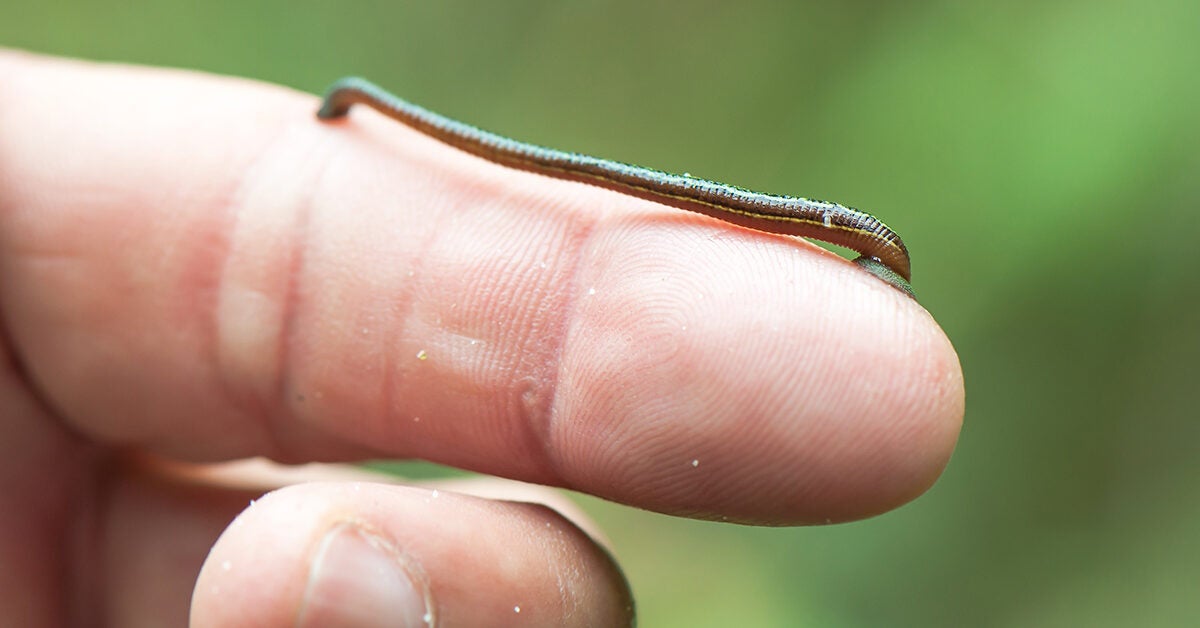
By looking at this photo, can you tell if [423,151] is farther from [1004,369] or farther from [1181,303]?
[1181,303]

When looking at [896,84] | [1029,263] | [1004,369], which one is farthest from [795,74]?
[1004,369]

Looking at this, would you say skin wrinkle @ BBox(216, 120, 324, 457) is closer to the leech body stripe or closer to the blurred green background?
the leech body stripe

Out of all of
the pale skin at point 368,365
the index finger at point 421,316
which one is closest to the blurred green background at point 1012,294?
the pale skin at point 368,365

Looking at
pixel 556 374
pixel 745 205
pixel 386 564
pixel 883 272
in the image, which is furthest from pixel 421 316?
pixel 883 272

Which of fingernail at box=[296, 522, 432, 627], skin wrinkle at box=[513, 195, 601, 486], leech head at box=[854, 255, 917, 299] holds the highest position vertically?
leech head at box=[854, 255, 917, 299]

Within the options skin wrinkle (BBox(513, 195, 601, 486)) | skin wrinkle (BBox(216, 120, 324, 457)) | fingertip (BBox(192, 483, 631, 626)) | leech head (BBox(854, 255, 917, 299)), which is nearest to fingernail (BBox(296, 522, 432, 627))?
fingertip (BBox(192, 483, 631, 626))
